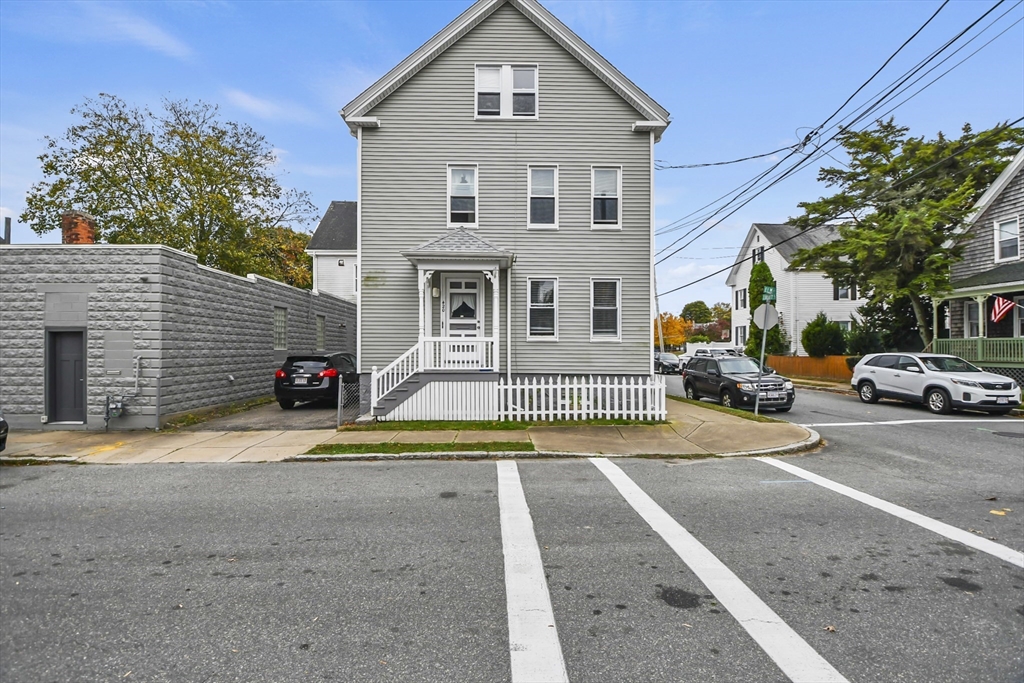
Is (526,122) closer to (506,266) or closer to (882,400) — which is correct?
(506,266)

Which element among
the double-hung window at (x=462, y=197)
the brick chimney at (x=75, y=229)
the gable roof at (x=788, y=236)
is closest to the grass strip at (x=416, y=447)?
the double-hung window at (x=462, y=197)

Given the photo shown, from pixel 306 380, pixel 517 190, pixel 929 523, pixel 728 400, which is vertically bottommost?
pixel 929 523

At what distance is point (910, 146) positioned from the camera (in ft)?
80.5

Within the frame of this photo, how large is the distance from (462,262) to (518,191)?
2.97 metres

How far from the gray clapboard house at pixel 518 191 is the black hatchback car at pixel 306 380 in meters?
1.47

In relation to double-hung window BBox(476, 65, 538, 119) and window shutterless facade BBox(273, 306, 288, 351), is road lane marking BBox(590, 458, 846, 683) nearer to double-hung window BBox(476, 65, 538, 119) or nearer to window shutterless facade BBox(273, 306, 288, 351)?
double-hung window BBox(476, 65, 538, 119)

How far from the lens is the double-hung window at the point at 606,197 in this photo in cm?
1560

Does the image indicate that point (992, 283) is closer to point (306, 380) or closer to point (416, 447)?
point (416, 447)

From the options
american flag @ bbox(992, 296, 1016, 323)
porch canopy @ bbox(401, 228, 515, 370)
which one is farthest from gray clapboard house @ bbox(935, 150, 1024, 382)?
porch canopy @ bbox(401, 228, 515, 370)

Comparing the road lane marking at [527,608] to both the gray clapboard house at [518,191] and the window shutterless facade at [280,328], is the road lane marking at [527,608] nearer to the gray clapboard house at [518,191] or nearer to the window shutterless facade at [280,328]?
the gray clapboard house at [518,191]

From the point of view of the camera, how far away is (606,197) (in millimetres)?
15602

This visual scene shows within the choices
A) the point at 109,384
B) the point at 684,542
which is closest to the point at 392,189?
the point at 109,384

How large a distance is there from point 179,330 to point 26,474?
5.38m

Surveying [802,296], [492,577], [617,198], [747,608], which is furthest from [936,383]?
[802,296]
